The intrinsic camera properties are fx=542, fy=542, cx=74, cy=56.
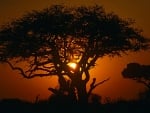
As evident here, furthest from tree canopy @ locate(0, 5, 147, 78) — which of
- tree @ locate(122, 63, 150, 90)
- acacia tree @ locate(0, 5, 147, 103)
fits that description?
tree @ locate(122, 63, 150, 90)

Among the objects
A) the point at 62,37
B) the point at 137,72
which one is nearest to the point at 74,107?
the point at 62,37

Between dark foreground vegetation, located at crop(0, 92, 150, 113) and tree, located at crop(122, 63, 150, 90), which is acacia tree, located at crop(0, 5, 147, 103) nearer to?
dark foreground vegetation, located at crop(0, 92, 150, 113)

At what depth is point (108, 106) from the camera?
136 ft

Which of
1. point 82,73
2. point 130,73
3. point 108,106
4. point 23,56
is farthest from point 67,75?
point 130,73

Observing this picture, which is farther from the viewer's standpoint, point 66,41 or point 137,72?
point 137,72

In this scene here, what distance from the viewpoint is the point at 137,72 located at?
244ft

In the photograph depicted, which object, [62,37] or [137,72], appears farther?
[137,72]

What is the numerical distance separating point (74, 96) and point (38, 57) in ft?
16.5

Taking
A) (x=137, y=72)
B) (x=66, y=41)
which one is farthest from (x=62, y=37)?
(x=137, y=72)

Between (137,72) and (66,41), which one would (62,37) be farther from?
(137,72)

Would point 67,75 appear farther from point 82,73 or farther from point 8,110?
point 8,110

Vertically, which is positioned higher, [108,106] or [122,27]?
[122,27]

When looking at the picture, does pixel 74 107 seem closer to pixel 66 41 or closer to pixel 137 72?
pixel 66 41

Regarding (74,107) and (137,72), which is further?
(137,72)
